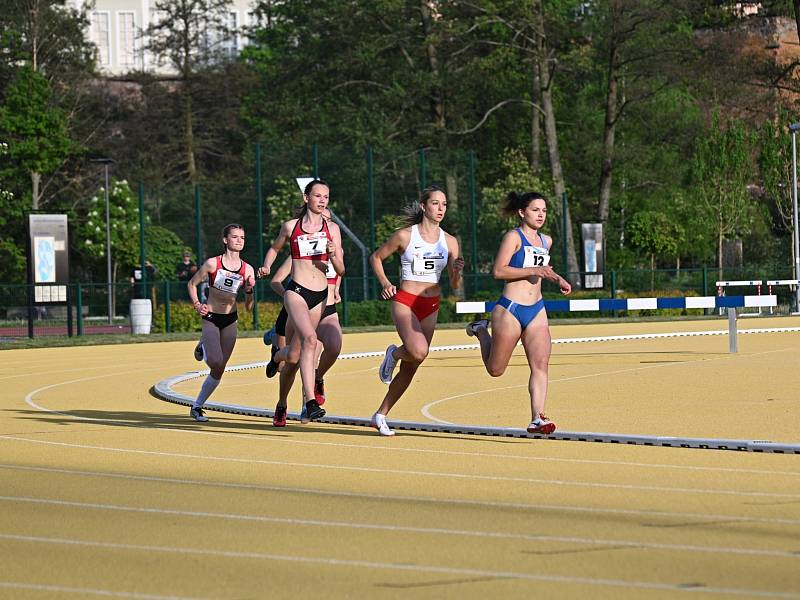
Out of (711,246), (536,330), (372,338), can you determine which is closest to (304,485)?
(536,330)

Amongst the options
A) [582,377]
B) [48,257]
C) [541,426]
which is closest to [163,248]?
[48,257]

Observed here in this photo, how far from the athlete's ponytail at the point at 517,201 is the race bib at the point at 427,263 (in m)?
0.68

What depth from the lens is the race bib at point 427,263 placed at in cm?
1298

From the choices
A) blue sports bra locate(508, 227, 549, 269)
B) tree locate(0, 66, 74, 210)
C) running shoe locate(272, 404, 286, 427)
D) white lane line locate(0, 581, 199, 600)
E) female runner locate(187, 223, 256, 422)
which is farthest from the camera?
tree locate(0, 66, 74, 210)

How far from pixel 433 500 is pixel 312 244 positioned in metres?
4.73

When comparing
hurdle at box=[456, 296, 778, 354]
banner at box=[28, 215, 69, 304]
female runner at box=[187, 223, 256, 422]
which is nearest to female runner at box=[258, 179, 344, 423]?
female runner at box=[187, 223, 256, 422]

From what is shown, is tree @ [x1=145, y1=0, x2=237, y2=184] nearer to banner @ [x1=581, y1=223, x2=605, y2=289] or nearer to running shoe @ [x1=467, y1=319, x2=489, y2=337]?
banner @ [x1=581, y1=223, x2=605, y2=289]

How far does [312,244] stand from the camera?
13.8m

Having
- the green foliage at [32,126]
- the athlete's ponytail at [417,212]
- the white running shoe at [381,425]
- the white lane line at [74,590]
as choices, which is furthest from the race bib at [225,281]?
the green foliage at [32,126]

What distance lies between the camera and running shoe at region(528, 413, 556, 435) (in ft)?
41.0

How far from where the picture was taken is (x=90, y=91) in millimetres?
76000

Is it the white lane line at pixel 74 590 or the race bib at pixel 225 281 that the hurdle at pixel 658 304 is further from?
the white lane line at pixel 74 590

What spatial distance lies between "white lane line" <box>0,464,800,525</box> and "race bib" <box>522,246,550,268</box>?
3.47 metres

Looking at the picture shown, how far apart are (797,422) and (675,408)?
76.2 inches
